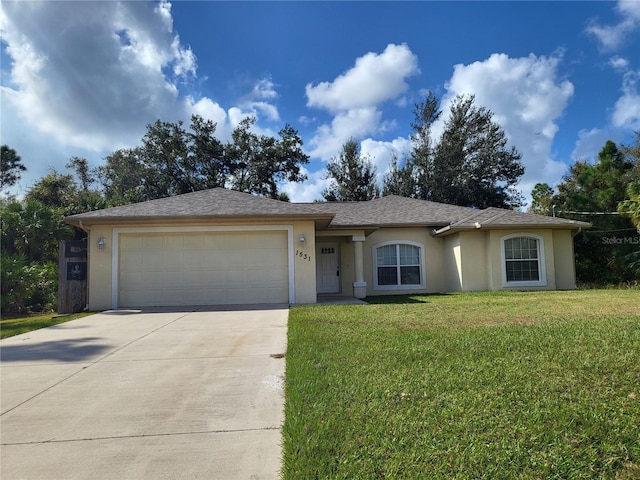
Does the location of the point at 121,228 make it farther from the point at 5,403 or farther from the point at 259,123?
the point at 259,123

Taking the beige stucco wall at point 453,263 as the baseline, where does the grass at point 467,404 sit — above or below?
below

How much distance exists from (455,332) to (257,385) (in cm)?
334

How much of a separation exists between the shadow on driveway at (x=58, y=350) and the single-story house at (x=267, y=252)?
16.3 feet

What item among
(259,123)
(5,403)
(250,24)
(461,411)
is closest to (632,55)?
(250,24)

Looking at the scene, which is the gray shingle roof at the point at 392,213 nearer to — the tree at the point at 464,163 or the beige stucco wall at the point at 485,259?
the beige stucco wall at the point at 485,259

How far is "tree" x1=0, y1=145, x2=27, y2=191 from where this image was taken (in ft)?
96.1

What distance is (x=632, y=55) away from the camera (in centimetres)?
1576

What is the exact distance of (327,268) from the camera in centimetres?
1582

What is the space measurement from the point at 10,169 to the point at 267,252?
2918cm

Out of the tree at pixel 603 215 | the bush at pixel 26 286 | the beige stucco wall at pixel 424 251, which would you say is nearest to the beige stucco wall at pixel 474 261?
the beige stucco wall at pixel 424 251

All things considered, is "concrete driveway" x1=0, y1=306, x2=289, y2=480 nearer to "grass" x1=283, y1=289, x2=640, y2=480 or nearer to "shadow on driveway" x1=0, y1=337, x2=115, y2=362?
"shadow on driveway" x1=0, y1=337, x2=115, y2=362

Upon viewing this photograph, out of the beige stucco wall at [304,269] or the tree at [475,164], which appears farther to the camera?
the tree at [475,164]

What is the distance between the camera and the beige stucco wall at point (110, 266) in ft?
38.9

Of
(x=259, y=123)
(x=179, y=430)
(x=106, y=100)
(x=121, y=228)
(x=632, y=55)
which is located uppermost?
(x=259, y=123)
